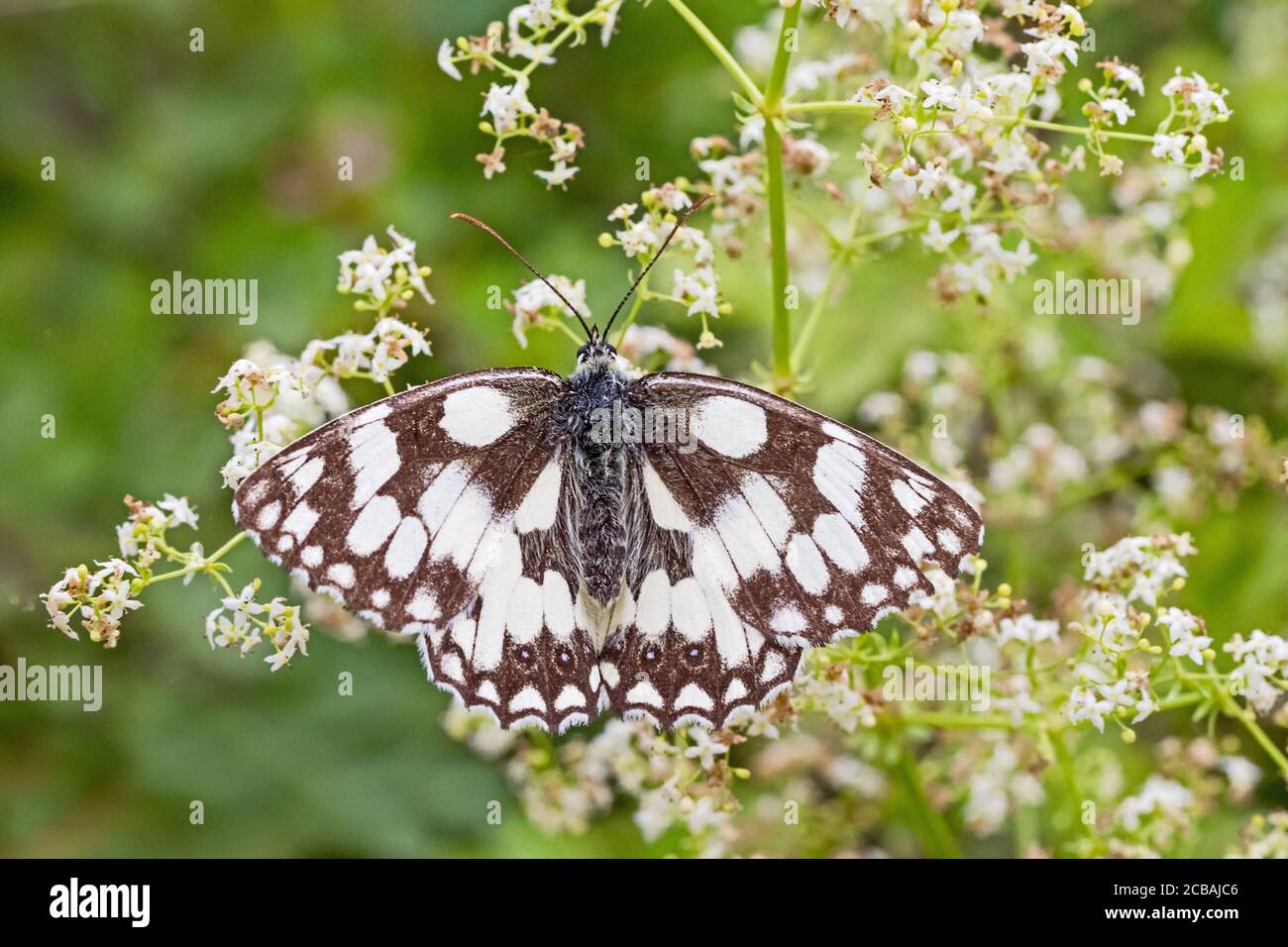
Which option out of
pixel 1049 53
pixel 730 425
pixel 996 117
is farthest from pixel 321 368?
pixel 1049 53

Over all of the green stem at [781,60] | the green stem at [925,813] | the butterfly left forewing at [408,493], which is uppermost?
the green stem at [781,60]

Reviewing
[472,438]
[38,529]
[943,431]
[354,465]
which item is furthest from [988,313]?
[38,529]

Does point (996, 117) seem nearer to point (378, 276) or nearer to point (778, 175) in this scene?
point (778, 175)

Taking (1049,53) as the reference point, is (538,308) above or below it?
below

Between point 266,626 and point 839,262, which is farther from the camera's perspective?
point 839,262

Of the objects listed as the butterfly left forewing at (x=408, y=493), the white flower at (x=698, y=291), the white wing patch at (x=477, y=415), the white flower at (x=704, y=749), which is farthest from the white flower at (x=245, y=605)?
the white flower at (x=698, y=291)

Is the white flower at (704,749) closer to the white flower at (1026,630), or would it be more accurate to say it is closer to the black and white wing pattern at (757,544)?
the black and white wing pattern at (757,544)
